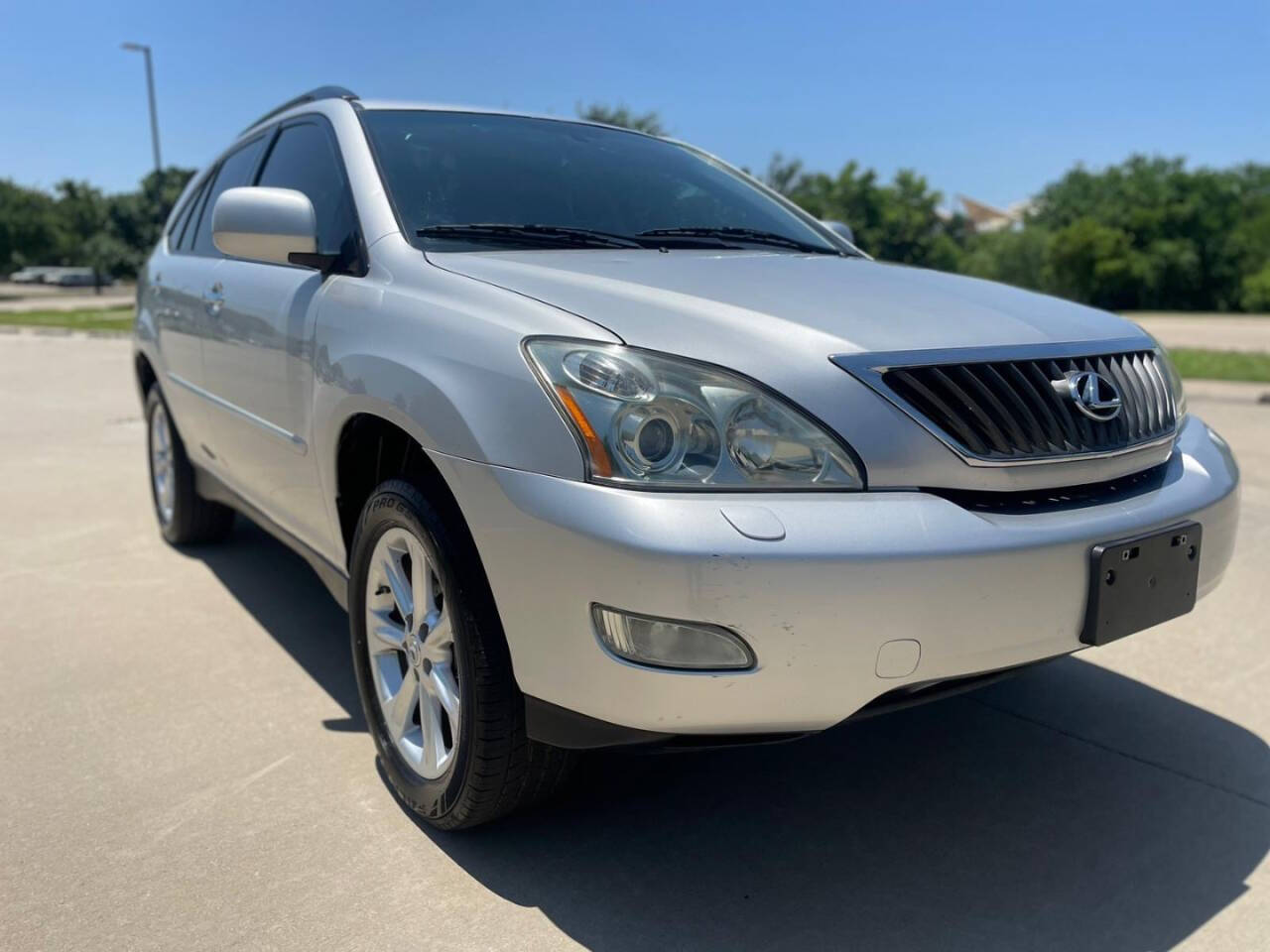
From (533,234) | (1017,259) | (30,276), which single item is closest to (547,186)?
(533,234)

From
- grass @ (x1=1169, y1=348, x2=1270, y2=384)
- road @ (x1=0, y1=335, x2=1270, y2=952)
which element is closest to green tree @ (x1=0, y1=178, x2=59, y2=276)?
grass @ (x1=1169, y1=348, x2=1270, y2=384)

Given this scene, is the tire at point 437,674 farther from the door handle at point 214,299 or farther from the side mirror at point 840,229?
the side mirror at point 840,229

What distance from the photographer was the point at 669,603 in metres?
1.75

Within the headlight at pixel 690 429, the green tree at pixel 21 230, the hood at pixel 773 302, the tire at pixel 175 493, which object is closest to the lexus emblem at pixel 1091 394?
the hood at pixel 773 302

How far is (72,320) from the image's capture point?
2428 cm

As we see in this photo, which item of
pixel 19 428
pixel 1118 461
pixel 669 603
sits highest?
pixel 1118 461

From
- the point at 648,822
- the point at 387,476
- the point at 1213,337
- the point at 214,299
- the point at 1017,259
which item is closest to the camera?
the point at 648,822

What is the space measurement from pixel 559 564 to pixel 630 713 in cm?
28

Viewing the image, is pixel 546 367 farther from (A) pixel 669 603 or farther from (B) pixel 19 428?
(B) pixel 19 428

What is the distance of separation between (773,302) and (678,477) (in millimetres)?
511

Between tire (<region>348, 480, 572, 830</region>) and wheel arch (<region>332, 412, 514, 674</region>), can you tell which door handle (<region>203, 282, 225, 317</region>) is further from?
tire (<region>348, 480, 572, 830</region>)

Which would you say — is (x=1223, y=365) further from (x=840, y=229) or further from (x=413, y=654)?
(x=413, y=654)

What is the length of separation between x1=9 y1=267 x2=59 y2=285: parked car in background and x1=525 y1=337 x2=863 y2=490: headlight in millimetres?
77980

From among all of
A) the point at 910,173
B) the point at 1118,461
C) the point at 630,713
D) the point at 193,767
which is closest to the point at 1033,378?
the point at 1118,461
